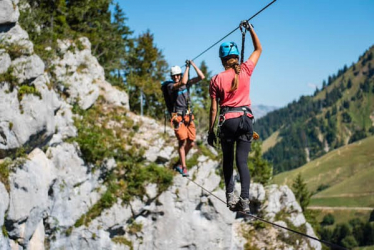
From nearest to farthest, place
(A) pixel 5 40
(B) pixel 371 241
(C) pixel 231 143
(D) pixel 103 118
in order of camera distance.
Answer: (C) pixel 231 143, (A) pixel 5 40, (D) pixel 103 118, (B) pixel 371 241

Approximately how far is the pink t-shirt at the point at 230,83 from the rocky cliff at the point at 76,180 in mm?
11317

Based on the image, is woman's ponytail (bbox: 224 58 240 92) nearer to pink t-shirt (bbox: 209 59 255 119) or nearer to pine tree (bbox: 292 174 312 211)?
pink t-shirt (bbox: 209 59 255 119)

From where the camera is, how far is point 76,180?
71.8 ft

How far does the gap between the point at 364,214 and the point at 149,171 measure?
178 metres

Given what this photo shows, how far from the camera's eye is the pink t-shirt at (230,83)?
709 cm

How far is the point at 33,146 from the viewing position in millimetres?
18062

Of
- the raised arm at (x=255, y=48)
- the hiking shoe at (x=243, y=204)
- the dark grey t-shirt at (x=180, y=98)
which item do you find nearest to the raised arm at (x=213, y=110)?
the raised arm at (x=255, y=48)

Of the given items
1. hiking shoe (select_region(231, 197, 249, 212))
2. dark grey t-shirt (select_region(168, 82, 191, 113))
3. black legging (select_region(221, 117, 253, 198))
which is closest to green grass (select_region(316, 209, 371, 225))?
dark grey t-shirt (select_region(168, 82, 191, 113))

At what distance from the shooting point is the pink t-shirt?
7.09 meters

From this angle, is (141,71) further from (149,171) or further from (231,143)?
(231,143)

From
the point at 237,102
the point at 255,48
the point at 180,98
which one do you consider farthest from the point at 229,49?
the point at 180,98

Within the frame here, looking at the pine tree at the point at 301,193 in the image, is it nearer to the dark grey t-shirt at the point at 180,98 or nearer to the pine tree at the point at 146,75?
the pine tree at the point at 146,75

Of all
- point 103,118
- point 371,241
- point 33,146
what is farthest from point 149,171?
point 371,241

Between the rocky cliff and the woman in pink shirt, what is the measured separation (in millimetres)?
11138
